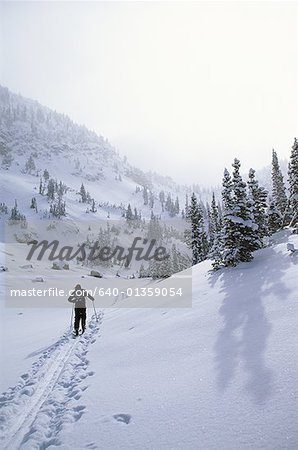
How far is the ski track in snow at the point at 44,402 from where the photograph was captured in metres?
5.70

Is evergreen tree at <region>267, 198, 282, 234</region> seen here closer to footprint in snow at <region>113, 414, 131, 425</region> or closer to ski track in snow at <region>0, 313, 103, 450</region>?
ski track in snow at <region>0, 313, 103, 450</region>

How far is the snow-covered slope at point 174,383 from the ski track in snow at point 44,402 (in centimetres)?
3

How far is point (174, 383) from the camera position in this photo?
6637mm

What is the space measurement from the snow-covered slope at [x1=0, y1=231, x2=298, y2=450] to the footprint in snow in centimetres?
2

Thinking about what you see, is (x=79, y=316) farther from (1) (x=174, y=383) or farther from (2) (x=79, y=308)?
(1) (x=174, y=383)

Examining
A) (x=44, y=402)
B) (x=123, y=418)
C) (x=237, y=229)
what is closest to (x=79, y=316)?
(x=44, y=402)

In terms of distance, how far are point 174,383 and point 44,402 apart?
3291mm

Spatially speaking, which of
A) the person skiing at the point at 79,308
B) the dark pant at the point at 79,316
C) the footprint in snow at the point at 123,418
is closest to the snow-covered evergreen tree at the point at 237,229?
the person skiing at the point at 79,308

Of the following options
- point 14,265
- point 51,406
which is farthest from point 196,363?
point 14,265

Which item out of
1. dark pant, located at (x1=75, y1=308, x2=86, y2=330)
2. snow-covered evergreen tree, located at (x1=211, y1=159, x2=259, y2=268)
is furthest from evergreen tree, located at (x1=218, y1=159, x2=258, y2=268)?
dark pant, located at (x1=75, y1=308, x2=86, y2=330)

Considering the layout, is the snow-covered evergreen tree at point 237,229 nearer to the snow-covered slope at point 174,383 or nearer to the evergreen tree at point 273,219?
the snow-covered slope at point 174,383

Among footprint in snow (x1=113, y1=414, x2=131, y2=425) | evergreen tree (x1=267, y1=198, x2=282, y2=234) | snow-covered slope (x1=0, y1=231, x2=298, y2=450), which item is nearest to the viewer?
snow-covered slope (x1=0, y1=231, x2=298, y2=450)

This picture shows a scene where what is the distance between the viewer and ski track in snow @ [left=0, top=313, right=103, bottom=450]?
5.70 metres

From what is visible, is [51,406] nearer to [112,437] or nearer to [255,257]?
[112,437]
